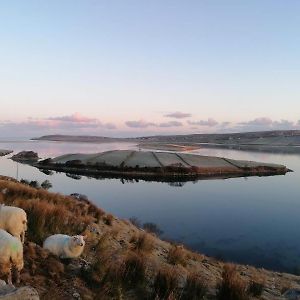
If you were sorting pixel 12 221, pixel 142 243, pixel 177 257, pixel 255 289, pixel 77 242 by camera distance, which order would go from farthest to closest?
pixel 142 243 → pixel 177 257 → pixel 255 289 → pixel 77 242 → pixel 12 221

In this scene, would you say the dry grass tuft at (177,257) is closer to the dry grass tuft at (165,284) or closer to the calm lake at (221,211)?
the dry grass tuft at (165,284)

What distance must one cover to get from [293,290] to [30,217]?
7350 millimetres

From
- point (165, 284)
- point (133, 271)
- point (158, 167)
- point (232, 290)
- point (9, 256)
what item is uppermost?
point (9, 256)

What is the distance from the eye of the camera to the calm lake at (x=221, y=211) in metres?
19.4

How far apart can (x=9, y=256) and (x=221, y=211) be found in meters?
23.6

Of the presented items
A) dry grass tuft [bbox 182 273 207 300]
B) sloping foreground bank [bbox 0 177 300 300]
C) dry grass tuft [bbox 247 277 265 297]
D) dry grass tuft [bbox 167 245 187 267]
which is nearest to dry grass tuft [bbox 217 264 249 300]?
sloping foreground bank [bbox 0 177 300 300]

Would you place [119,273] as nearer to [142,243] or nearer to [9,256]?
[9,256]

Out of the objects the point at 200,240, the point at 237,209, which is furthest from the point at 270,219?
the point at 200,240

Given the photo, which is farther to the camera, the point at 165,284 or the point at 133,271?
the point at 133,271

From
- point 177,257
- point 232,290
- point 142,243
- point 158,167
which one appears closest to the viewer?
point 232,290

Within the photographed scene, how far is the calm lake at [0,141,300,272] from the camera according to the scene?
19391mm

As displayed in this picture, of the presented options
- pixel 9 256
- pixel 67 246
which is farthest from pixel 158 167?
pixel 9 256

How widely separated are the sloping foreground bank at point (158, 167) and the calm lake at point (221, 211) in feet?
21.3

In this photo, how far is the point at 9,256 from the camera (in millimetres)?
6836
